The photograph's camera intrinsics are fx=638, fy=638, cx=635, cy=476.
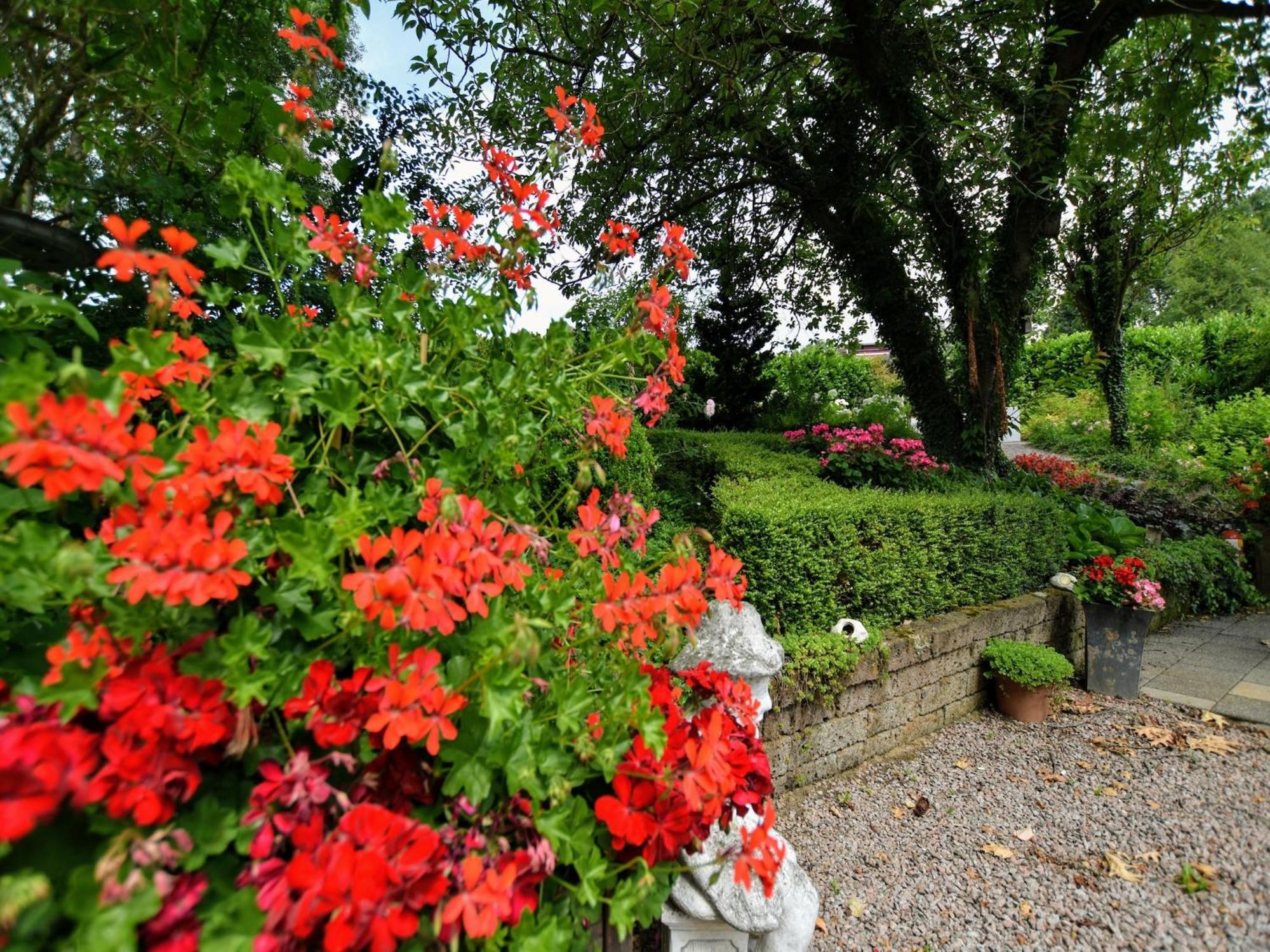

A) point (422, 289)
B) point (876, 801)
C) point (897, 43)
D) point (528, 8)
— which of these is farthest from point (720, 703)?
point (897, 43)

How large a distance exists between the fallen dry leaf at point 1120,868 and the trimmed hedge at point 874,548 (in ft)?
4.47

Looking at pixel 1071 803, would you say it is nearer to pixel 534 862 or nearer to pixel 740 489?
pixel 740 489

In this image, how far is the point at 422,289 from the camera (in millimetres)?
1201

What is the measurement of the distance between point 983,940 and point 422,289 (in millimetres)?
2710

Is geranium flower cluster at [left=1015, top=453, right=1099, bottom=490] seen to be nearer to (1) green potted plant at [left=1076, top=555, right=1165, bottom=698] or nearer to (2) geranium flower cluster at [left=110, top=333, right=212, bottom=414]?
(1) green potted plant at [left=1076, top=555, right=1165, bottom=698]

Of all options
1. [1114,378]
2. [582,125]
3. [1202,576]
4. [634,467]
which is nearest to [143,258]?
[582,125]

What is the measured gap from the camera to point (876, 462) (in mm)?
5703

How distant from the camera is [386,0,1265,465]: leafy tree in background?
4316 mm

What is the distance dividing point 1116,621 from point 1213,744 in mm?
886

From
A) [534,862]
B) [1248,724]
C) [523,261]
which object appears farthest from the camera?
[1248,724]

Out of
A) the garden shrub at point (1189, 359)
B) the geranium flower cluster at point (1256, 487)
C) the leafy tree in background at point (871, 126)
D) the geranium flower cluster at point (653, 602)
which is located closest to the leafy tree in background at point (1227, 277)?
the garden shrub at point (1189, 359)

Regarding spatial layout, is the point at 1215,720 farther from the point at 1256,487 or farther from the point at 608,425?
the point at 608,425

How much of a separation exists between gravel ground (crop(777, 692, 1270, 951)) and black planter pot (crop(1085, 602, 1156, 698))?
469 mm

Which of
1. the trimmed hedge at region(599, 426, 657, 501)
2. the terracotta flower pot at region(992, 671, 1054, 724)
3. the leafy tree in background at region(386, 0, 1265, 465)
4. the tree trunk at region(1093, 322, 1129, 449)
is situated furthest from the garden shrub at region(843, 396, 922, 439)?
the trimmed hedge at region(599, 426, 657, 501)
